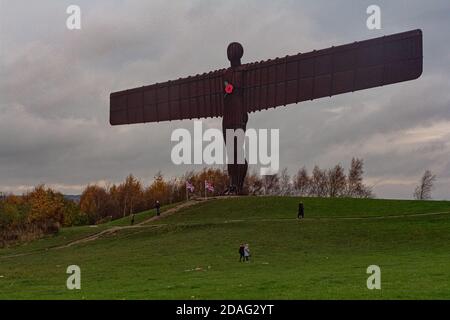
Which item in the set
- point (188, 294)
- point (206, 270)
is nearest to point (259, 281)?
point (188, 294)

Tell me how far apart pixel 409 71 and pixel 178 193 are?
217 feet

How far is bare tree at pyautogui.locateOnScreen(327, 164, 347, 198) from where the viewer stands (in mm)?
95750

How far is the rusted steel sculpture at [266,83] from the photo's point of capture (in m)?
34.6

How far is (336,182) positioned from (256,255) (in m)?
73.6

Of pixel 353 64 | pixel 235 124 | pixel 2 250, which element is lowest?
pixel 2 250

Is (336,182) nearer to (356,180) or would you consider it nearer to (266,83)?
(356,180)

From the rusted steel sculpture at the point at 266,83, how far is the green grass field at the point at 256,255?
22.8 ft

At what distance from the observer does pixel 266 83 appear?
40125 mm

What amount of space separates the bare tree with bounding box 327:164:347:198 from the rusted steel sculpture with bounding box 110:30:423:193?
55.8 metres

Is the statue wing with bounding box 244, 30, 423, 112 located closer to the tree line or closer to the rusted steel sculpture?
the rusted steel sculpture
